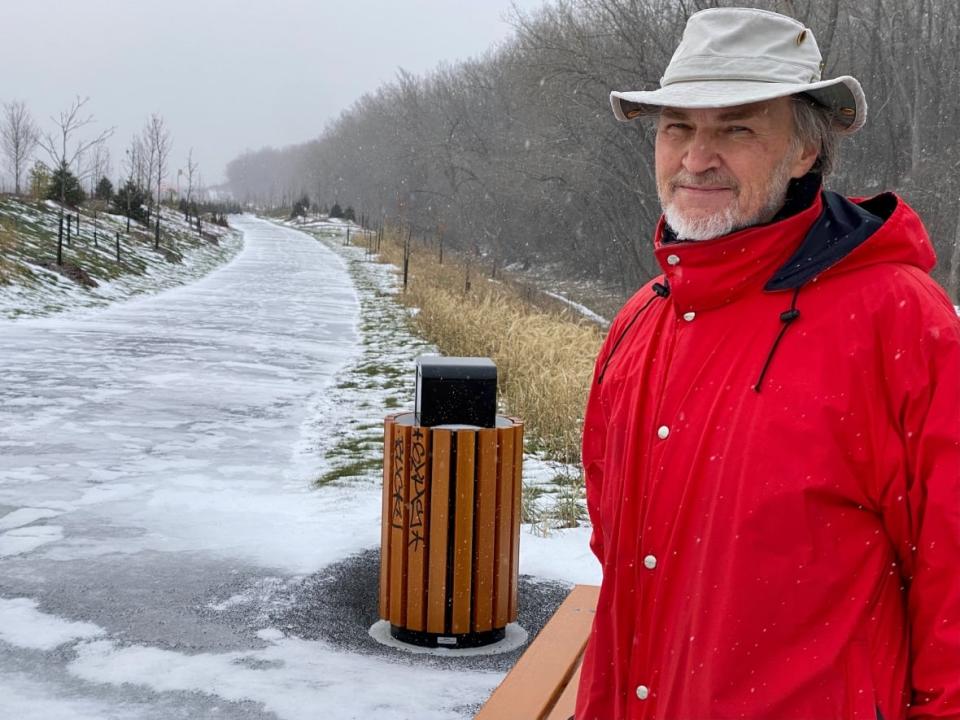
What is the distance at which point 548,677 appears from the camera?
3.00 m

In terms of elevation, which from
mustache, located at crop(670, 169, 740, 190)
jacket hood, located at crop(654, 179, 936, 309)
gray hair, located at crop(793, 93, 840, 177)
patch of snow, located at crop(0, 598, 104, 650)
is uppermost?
gray hair, located at crop(793, 93, 840, 177)

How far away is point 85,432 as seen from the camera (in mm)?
7555

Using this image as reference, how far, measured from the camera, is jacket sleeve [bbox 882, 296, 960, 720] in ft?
4.97

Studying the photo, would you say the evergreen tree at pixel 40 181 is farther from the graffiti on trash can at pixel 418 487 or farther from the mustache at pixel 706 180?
the mustache at pixel 706 180

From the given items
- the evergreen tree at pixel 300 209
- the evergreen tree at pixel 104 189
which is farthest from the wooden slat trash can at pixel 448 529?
the evergreen tree at pixel 300 209

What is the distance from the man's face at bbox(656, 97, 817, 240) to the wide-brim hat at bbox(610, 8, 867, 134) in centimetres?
6

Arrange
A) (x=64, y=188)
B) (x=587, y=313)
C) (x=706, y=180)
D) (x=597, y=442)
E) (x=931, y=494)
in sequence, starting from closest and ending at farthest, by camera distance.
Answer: (x=931, y=494), (x=706, y=180), (x=597, y=442), (x=587, y=313), (x=64, y=188)

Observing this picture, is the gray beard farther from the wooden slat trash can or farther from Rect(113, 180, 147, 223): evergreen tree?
Rect(113, 180, 147, 223): evergreen tree

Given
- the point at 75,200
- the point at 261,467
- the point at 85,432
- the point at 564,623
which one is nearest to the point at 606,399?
the point at 564,623

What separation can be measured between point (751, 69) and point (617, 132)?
83.6 feet

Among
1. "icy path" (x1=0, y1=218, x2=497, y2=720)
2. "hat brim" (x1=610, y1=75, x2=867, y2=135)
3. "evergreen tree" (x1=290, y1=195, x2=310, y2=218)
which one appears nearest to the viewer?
"hat brim" (x1=610, y1=75, x2=867, y2=135)

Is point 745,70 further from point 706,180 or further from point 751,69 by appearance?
point 706,180

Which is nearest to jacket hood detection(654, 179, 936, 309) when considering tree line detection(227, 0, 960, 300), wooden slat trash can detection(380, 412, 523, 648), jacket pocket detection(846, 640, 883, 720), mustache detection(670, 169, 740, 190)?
mustache detection(670, 169, 740, 190)

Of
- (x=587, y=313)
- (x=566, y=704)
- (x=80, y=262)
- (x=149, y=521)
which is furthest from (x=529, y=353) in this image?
(x=587, y=313)
